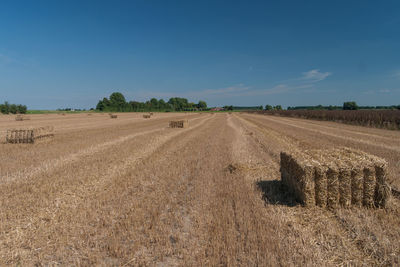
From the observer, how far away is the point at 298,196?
5363mm

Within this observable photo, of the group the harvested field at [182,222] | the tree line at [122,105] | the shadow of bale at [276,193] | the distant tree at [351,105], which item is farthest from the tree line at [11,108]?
the distant tree at [351,105]

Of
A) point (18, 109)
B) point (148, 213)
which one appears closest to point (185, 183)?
point (148, 213)

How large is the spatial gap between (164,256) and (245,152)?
29.1ft

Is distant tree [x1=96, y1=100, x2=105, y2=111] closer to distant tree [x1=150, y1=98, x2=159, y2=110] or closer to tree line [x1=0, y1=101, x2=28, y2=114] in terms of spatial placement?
distant tree [x1=150, y1=98, x2=159, y2=110]

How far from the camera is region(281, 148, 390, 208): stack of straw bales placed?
4836 millimetres

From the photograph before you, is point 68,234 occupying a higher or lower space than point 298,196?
lower

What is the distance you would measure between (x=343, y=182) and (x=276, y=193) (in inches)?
69.9

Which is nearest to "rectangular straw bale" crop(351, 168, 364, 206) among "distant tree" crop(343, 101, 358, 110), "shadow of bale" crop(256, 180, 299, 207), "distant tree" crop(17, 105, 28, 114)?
"shadow of bale" crop(256, 180, 299, 207)

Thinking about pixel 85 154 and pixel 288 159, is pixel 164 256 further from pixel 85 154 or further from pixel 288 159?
pixel 85 154

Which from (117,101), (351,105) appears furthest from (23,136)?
(117,101)

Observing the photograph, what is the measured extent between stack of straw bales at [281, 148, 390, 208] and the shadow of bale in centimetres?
44

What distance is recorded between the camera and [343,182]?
490 cm

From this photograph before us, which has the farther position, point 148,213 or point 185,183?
point 185,183

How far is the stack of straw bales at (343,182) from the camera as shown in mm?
4836
